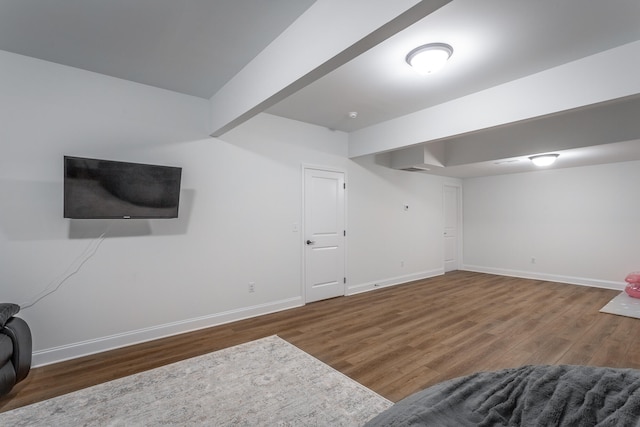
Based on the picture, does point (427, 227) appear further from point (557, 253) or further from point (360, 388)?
point (360, 388)

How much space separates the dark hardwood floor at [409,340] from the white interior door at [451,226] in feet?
7.88

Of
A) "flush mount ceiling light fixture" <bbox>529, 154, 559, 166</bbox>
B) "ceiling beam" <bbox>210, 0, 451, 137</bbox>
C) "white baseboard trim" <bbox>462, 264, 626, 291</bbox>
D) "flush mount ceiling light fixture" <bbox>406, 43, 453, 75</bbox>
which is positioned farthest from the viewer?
"white baseboard trim" <bbox>462, 264, 626, 291</bbox>

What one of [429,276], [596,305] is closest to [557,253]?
[596,305]

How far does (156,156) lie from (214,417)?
265cm

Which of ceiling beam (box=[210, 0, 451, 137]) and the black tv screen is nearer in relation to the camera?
ceiling beam (box=[210, 0, 451, 137])

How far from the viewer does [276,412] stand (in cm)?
201

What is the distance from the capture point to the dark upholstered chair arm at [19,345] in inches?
85.3

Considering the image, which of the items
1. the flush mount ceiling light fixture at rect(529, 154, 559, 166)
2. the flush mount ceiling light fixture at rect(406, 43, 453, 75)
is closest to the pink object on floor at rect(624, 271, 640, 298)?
the flush mount ceiling light fixture at rect(529, 154, 559, 166)

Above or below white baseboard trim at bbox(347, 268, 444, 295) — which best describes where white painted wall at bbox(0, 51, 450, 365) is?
above

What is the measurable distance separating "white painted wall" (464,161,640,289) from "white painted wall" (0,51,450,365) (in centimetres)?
447

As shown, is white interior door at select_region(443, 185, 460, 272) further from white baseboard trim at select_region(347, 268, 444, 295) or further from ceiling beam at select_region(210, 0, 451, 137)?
ceiling beam at select_region(210, 0, 451, 137)

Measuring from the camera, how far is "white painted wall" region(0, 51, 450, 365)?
8.70 feet

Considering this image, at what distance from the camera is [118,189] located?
2.87m

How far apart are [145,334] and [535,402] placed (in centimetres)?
348
